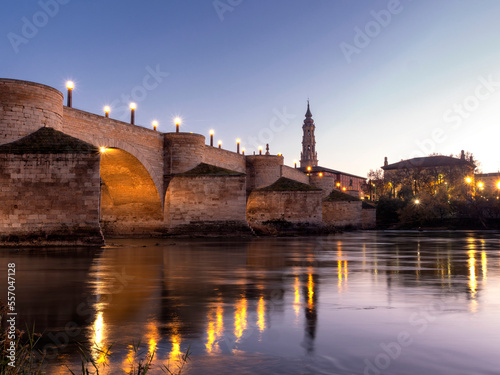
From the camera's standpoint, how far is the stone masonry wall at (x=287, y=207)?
47.8 meters

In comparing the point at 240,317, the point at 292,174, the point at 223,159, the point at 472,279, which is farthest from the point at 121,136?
the point at 292,174

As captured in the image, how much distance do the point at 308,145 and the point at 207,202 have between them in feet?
406

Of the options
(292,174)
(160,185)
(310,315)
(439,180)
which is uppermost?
(439,180)

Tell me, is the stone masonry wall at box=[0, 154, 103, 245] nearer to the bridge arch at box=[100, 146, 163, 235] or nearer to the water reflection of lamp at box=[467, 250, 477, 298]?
the bridge arch at box=[100, 146, 163, 235]

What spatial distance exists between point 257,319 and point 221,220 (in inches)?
1169

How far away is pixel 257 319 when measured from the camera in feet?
21.2

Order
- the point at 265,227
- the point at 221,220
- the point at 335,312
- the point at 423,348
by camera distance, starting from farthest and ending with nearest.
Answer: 1. the point at 265,227
2. the point at 221,220
3. the point at 335,312
4. the point at 423,348

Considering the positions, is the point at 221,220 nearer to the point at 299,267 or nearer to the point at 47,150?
the point at 47,150

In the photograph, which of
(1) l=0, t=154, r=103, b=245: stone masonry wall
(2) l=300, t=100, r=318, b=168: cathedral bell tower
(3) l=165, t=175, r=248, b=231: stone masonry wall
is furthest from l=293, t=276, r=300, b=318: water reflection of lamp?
(2) l=300, t=100, r=318, b=168: cathedral bell tower

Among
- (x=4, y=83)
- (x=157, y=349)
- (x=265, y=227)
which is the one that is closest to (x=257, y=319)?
(x=157, y=349)

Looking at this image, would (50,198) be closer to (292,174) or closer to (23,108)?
(23,108)

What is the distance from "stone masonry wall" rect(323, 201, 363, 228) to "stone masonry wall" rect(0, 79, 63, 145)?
1738 inches

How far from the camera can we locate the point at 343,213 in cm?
6406

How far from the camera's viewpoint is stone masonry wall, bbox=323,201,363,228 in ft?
209
